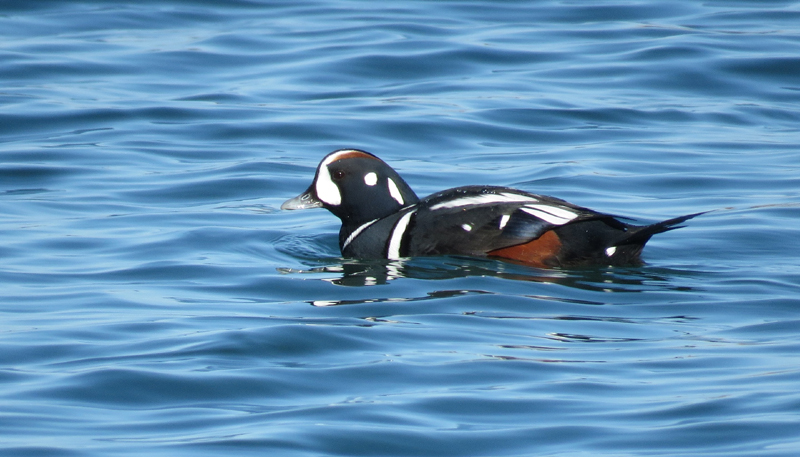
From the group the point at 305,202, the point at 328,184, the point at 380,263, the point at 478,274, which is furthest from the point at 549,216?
the point at 305,202

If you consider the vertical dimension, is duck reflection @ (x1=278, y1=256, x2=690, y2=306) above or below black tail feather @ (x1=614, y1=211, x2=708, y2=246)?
below

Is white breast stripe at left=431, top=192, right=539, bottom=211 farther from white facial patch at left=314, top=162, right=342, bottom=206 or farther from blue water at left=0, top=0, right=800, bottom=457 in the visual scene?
white facial patch at left=314, top=162, right=342, bottom=206

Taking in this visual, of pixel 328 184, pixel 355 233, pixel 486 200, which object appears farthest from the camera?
pixel 328 184

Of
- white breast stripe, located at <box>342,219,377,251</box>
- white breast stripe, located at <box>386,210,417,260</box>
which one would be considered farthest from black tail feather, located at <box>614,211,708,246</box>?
white breast stripe, located at <box>342,219,377,251</box>

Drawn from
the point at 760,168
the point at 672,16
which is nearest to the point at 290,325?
the point at 760,168

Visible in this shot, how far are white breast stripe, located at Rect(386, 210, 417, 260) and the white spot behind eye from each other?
25.6 inches

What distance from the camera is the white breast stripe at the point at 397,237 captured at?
7.39m

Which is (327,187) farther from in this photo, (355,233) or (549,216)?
(549,216)

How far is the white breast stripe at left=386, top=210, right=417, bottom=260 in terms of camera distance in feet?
24.2

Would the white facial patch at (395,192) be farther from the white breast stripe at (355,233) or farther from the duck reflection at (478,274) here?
the duck reflection at (478,274)

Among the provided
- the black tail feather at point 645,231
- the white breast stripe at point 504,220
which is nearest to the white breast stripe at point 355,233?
the white breast stripe at point 504,220

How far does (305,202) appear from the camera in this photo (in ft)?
26.5

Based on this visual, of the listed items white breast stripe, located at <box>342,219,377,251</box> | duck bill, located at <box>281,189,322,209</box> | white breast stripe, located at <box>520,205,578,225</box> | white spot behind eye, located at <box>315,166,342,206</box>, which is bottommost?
white breast stripe, located at <box>342,219,377,251</box>

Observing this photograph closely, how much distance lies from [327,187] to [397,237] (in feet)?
2.62
